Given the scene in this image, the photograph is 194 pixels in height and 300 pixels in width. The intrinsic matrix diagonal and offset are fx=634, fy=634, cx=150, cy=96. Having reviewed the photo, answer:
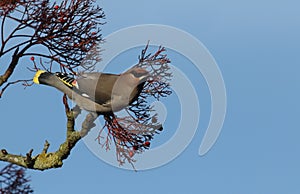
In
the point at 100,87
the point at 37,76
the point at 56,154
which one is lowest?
the point at 56,154

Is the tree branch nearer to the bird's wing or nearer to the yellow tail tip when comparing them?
A: the bird's wing

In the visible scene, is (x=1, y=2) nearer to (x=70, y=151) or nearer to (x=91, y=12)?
(x=91, y=12)

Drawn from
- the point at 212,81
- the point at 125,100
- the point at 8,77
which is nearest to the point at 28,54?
the point at 8,77

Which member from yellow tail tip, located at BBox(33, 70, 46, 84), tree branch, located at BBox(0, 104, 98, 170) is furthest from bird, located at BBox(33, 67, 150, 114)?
tree branch, located at BBox(0, 104, 98, 170)

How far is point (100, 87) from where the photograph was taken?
689cm

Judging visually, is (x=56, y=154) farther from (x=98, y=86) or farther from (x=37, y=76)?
(x=98, y=86)

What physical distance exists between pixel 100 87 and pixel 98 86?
0.03 m

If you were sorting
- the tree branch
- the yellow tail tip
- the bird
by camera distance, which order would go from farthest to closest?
the tree branch < the yellow tail tip < the bird

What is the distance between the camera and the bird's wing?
688 centimetres

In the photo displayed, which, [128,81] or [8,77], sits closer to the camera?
[128,81]

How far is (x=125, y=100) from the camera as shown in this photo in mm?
6945

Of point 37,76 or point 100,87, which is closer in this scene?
point 100,87

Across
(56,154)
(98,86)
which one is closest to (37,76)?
(98,86)

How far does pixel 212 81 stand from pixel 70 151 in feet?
6.08
